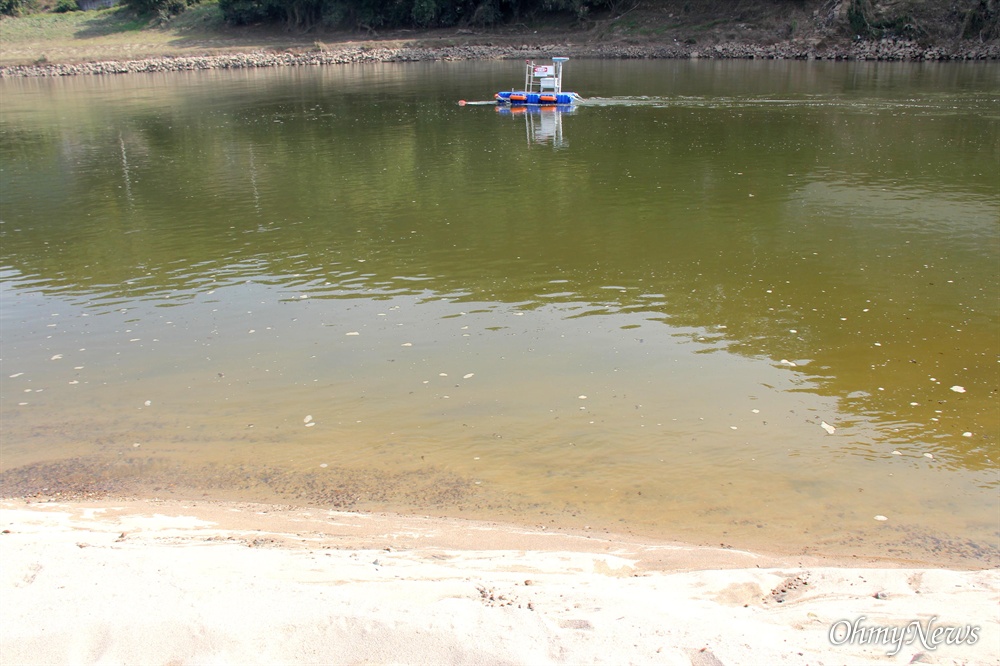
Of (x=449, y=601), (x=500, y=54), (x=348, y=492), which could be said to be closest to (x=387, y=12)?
(x=500, y=54)

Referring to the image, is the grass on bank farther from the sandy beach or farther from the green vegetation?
the sandy beach

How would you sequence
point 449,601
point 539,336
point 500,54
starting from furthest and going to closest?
point 500,54, point 539,336, point 449,601

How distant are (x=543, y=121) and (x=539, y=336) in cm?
2034

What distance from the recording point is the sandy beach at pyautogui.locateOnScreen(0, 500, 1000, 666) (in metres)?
3.96

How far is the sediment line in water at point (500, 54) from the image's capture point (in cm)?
5119

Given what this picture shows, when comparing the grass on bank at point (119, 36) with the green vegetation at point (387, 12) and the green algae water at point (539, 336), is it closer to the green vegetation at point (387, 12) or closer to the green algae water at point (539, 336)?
the green vegetation at point (387, 12)

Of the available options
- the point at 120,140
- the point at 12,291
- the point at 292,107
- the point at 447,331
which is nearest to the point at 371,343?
the point at 447,331

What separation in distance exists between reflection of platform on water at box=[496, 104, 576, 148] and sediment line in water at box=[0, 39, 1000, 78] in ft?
96.1

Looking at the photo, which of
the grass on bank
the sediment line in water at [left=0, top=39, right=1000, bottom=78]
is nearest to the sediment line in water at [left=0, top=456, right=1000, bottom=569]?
the sediment line in water at [left=0, top=39, right=1000, bottom=78]

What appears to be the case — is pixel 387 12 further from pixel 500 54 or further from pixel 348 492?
pixel 348 492

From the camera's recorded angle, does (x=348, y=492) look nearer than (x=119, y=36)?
Yes

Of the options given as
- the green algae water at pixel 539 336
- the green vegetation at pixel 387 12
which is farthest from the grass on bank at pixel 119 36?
the green algae water at pixel 539 336

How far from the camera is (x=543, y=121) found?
29.0 metres

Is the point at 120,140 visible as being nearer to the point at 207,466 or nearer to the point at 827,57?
the point at 207,466
